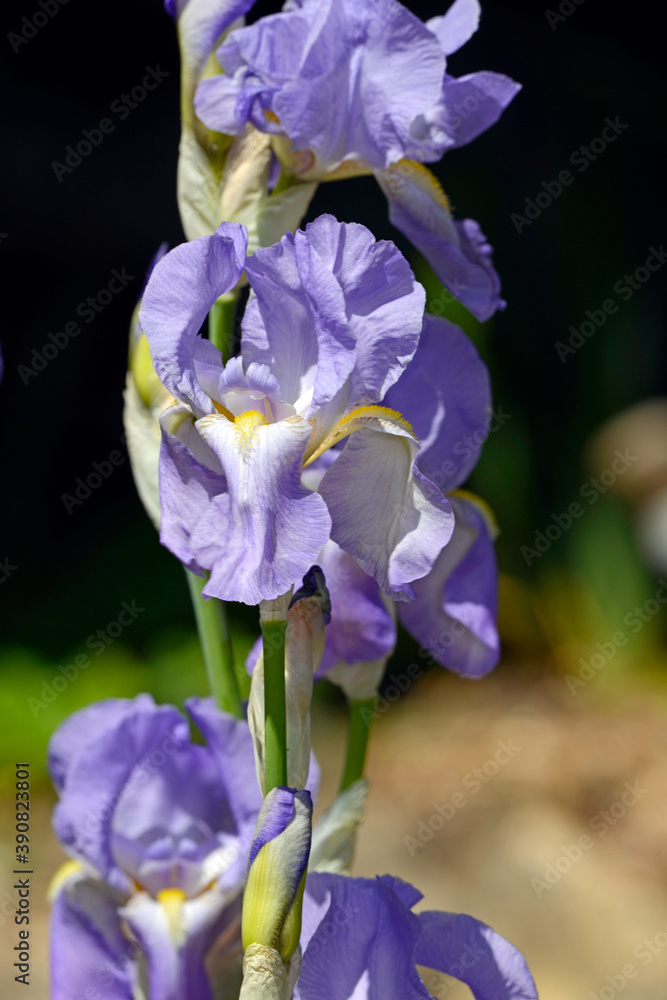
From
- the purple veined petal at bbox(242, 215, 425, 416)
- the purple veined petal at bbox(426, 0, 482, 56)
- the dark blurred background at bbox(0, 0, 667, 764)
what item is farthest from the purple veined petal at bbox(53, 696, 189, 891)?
the dark blurred background at bbox(0, 0, 667, 764)

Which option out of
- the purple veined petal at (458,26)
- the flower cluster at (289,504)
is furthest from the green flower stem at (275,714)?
the purple veined petal at (458,26)

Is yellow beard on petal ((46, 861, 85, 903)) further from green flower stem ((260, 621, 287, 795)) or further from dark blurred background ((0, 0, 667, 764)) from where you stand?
dark blurred background ((0, 0, 667, 764))

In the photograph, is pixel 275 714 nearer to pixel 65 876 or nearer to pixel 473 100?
pixel 65 876

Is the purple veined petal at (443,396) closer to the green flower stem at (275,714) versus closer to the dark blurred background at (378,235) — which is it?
the green flower stem at (275,714)

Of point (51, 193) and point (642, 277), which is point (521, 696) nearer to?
point (642, 277)

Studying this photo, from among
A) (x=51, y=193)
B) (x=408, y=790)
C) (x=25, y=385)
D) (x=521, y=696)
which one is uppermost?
(x=51, y=193)

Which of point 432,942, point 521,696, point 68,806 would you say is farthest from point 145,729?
point 521,696

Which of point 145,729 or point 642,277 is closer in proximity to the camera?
point 145,729

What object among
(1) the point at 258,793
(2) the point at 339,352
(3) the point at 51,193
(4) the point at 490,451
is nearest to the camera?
(2) the point at 339,352

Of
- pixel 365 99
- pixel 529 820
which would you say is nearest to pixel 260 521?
pixel 365 99
